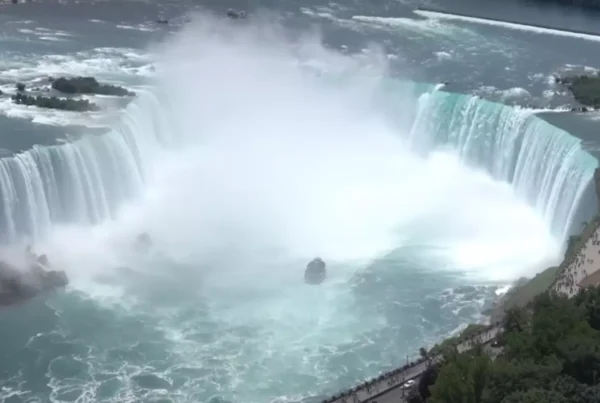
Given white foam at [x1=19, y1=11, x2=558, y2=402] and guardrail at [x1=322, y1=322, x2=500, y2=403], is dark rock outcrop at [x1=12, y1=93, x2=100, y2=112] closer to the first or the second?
white foam at [x1=19, y1=11, x2=558, y2=402]

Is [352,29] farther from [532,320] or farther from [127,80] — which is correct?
[532,320]

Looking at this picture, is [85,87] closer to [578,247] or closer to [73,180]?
[73,180]

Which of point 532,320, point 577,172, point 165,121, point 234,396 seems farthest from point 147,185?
point 532,320

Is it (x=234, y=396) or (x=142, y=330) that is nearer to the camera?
(x=234, y=396)

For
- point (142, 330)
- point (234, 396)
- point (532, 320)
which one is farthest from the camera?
point (142, 330)

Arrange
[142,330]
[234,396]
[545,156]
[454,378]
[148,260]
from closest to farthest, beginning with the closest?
[454,378], [234,396], [142,330], [148,260], [545,156]

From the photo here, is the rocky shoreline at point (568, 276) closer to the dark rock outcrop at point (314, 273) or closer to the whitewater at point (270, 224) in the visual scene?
the whitewater at point (270, 224)

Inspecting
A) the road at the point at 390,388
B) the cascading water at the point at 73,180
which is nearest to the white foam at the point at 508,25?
the cascading water at the point at 73,180

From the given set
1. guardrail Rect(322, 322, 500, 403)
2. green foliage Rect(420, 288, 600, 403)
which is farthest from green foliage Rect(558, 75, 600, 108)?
green foliage Rect(420, 288, 600, 403)
